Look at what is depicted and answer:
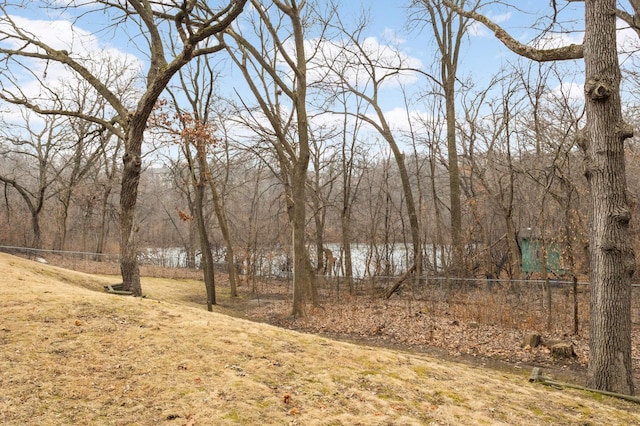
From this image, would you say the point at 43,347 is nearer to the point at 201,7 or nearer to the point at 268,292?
the point at 201,7

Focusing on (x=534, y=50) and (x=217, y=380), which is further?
(x=534, y=50)

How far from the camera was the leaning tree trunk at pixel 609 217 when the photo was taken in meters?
5.78

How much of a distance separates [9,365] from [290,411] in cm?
268

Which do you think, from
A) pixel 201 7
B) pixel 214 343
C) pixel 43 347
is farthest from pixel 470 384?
pixel 201 7

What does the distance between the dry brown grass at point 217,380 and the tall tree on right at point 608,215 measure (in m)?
0.49

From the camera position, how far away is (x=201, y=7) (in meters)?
13.3

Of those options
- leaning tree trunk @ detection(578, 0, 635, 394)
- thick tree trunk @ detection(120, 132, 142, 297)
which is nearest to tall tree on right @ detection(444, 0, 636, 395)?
leaning tree trunk @ detection(578, 0, 635, 394)

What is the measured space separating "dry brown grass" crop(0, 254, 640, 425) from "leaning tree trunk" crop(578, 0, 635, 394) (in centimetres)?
53

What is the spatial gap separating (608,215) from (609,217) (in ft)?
0.09

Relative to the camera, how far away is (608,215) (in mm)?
5781

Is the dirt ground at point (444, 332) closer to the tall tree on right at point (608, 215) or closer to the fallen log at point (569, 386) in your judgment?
the fallen log at point (569, 386)

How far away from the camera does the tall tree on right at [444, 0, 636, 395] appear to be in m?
5.78

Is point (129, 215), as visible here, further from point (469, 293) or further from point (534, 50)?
point (469, 293)

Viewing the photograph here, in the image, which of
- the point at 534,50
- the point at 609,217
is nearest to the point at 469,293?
the point at 609,217
